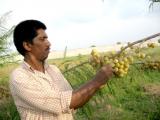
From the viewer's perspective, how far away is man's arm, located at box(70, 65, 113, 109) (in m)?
3.50

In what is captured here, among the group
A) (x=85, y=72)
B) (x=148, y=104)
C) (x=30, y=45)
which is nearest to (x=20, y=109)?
(x=30, y=45)

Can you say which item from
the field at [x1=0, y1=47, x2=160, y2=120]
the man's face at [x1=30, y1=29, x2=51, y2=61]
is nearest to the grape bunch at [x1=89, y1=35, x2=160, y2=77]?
the field at [x1=0, y1=47, x2=160, y2=120]

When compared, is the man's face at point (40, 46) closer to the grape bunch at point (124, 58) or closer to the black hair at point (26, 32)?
the black hair at point (26, 32)

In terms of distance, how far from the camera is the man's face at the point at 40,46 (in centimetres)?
370

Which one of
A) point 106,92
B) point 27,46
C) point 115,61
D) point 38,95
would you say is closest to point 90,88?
point 115,61

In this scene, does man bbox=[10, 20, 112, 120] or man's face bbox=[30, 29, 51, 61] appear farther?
man's face bbox=[30, 29, 51, 61]

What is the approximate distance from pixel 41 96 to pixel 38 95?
23 mm

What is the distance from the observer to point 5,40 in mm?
6062

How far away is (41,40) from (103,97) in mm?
1296

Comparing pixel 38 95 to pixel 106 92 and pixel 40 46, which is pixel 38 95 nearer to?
pixel 40 46

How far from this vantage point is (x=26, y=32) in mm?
3807

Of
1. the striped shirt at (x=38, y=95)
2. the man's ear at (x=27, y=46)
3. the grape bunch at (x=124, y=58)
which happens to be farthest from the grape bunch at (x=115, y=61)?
Answer: the man's ear at (x=27, y=46)

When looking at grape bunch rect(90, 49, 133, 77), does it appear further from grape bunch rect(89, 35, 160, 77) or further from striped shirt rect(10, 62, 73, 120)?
striped shirt rect(10, 62, 73, 120)

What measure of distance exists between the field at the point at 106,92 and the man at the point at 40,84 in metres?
0.62
